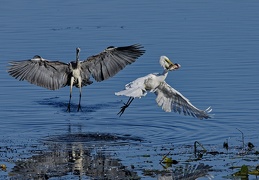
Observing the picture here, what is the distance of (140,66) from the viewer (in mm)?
16469

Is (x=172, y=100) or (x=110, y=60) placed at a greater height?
(x=110, y=60)

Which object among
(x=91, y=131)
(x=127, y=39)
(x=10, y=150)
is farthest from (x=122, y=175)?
(x=127, y=39)

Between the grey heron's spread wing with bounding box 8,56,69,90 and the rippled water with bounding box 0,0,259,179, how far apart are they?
55 cm

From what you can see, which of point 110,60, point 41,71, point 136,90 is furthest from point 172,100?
point 41,71

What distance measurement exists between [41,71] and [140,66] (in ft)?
11.1

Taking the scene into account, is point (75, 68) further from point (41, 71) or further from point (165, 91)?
point (165, 91)

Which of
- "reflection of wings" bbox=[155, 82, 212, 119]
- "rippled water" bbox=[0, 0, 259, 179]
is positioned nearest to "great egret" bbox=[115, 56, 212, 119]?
"reflection of wings" bbox=[155, 82, 212, 119]

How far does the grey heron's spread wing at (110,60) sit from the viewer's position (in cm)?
1330

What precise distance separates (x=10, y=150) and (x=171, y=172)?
2685mm

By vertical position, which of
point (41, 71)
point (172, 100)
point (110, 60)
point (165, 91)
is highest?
point (110, 60)

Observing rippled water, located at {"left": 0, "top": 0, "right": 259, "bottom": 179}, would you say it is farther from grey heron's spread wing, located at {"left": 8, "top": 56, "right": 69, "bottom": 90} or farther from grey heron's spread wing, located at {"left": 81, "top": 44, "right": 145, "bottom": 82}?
grey heron's spread wing, located at {"left": 81, "top": 44, "right": 145, "bottom": 82}

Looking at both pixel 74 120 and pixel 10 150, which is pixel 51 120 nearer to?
pixel 74 120

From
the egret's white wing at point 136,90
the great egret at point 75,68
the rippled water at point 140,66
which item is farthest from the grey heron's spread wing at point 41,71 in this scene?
the egret's white wing at point 136,90

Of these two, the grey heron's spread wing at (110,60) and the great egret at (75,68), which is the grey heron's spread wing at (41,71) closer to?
the great egret at (75,68)
